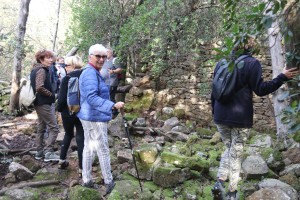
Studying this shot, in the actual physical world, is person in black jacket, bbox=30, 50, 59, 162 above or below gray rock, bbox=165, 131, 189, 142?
above

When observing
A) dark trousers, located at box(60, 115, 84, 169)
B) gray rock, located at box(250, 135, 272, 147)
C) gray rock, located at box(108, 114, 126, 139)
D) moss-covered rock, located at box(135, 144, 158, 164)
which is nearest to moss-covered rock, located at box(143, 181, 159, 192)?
moss-covered rock, located at box(135, 144, 158, 164)

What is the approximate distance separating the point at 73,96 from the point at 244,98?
192cm

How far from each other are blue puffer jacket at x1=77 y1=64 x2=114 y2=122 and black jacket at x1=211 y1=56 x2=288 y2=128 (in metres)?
1.20

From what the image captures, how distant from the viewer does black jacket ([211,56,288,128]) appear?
2844 millimetres

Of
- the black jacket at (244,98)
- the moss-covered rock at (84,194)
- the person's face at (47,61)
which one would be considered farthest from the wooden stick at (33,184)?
the black jacket at (244,98)

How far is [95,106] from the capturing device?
323 cm

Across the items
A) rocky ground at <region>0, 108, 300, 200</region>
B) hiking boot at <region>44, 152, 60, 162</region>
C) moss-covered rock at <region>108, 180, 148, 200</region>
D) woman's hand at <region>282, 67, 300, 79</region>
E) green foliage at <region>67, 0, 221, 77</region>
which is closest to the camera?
woman's hand at <region>282, 67, 300, 79</region>

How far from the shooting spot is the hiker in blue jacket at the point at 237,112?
9.34ft

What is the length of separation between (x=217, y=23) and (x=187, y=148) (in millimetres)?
3930

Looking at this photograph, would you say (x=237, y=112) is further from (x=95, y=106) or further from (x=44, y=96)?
(x=44, y=96)

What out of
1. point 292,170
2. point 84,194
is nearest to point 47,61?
point 84,194

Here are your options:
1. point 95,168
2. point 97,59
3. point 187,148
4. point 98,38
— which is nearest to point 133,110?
point 98,38

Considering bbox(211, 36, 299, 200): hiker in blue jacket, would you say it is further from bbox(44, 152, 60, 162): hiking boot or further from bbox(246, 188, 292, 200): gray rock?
bbox(44, 152, 60, 162): hiking boot

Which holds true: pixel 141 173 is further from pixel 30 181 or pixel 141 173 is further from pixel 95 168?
pixel 30 181
